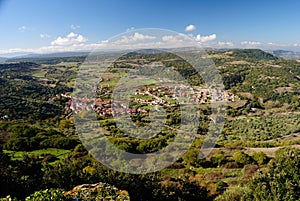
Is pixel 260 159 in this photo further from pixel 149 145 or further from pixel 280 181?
pixel 280 181

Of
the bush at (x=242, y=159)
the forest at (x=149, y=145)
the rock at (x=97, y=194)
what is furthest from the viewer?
the bush at (x=242, y=159)

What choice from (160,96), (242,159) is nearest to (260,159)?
(242,159)

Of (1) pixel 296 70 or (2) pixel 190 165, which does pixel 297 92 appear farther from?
(2) pixel 190 165

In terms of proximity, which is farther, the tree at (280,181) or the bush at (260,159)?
the bush at (260,159)

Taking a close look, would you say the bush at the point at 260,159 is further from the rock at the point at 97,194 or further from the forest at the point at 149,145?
the rock at the point at 97,194

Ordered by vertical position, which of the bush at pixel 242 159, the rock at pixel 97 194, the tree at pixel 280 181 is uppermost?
the rock at pixel 97 194

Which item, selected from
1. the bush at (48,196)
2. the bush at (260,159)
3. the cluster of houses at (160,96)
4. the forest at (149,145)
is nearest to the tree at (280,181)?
the forest at (149,145)

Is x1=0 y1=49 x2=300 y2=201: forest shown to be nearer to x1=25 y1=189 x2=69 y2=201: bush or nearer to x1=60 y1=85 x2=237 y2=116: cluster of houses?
x1=25 y1=189 x2=69 y2=201: bush

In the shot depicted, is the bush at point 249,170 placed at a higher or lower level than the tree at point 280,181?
lower

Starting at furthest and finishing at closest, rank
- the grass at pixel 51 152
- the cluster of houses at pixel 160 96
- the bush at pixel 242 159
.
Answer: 1. the cluster of houses at pixel 160 96
2. the grass at pixel 51 152
3. the bush at pixel 242 159
